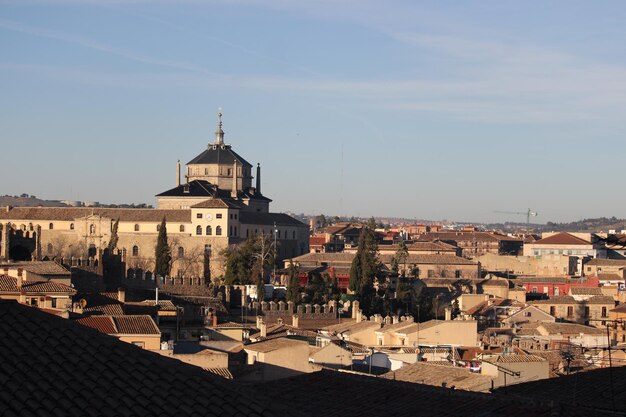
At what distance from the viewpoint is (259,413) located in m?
5.93

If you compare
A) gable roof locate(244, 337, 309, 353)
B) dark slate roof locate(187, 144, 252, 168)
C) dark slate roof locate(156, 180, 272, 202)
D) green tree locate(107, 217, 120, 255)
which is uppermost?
dark slate roof locate(187, 144, 252, 168)

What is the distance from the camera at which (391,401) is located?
37.9ft

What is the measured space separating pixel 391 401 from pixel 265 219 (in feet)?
242

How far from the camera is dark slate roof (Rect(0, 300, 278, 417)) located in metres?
5.63

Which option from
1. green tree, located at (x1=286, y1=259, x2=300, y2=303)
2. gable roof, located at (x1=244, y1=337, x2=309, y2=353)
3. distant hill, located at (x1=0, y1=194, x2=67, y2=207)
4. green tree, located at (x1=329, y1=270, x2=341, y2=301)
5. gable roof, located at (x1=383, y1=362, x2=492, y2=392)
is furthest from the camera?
distant hill, located at (x1=0, y1=194, x2=67, y2=207)

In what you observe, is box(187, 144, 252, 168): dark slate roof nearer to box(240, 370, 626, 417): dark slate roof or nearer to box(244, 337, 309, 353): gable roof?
box(244, 337, 309, 353): gable roof

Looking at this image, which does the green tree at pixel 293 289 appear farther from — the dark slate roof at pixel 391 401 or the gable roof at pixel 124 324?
the dark slate roof at pixel 391 401

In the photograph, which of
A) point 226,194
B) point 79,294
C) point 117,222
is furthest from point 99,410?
point 226,194

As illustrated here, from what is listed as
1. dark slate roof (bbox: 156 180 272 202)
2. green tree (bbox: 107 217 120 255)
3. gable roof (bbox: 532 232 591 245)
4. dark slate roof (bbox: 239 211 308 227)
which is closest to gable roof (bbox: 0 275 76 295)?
green tree (bbox: 107 217 120 255)

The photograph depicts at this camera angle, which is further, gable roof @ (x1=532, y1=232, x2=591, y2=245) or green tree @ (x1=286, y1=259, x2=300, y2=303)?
gable roof @ (x1=532, y1=232, x2=591, y2=245)

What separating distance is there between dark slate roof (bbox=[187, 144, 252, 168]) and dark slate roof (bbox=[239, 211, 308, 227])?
653 cm

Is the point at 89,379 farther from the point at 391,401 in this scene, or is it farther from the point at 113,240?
the point at 113,240

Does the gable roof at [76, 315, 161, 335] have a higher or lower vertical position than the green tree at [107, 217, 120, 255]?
lower

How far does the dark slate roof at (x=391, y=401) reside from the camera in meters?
10.4
